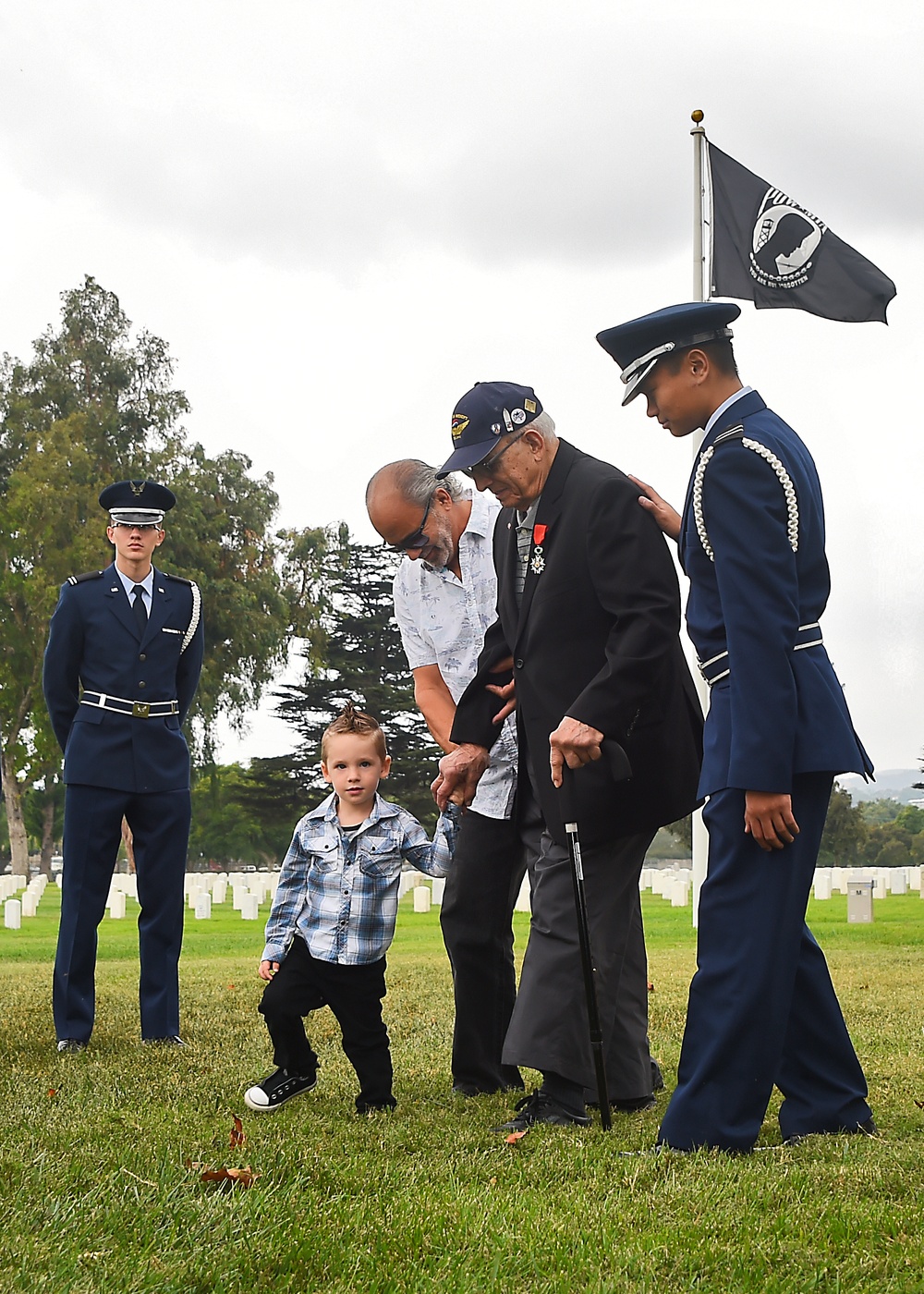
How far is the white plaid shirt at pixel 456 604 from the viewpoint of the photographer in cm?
559

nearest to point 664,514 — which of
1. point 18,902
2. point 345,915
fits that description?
point 345,915

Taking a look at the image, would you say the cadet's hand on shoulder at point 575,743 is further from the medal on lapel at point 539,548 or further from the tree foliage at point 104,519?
the tree foliage at point 104,519

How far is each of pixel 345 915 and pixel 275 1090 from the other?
1.96 feet

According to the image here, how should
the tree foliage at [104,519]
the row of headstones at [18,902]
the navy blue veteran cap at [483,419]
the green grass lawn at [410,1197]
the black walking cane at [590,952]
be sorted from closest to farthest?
the green grass lawn at [410,1197] → the black walking cane at [590,952] → the navy blue veteran cap at [483,419] → the row of headstones at [18,902] → the tree foliage at [104,519]

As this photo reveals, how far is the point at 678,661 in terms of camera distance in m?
4.61

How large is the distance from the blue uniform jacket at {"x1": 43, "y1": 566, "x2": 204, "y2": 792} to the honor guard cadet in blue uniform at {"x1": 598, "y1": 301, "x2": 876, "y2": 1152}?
3.37 m

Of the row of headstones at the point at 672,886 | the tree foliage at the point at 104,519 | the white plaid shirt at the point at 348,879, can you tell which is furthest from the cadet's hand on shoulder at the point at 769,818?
the tree foliage at the point at 104,519

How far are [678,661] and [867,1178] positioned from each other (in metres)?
1.66

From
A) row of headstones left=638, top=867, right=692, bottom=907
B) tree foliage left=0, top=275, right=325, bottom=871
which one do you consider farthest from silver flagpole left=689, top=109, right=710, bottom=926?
tree foliage left=0, top=275, right=325, bottom=871

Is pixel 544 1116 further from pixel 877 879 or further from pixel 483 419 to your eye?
pixel 877 879

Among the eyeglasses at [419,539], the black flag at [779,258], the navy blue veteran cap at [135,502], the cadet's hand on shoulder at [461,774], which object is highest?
the black flag at [779,258]

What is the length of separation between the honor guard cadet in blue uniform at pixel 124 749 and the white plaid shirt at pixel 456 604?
1.67 metres

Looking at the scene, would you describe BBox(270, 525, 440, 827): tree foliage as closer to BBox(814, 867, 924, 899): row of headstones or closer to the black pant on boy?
BBox(814, 867, 924, 899): row of headstones

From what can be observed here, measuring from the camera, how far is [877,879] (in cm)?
2952
